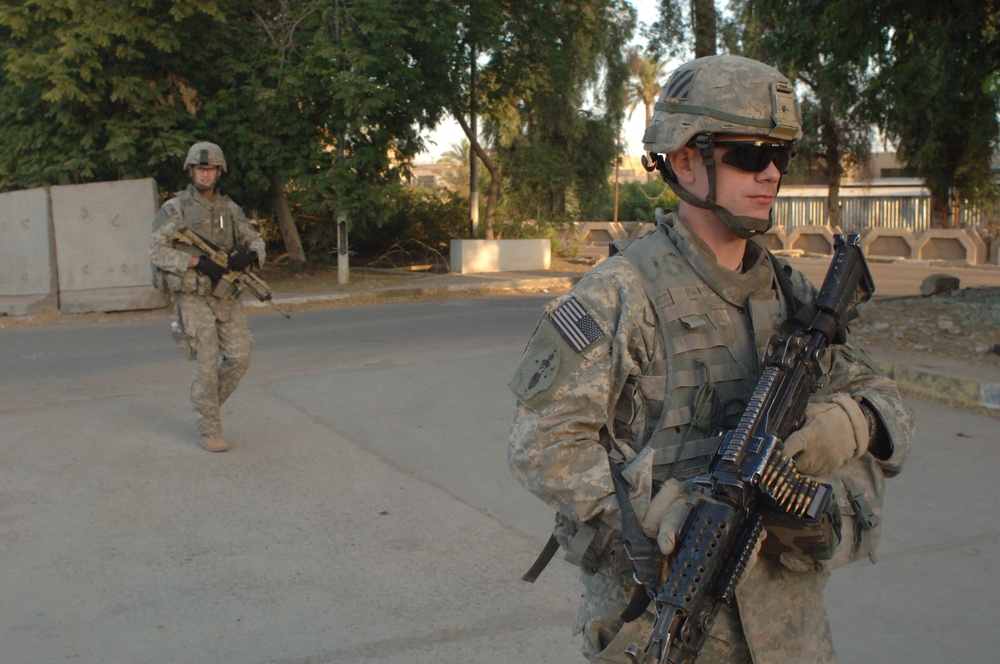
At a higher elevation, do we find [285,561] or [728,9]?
[728,9]

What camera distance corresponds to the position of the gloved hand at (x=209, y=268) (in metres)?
6.43

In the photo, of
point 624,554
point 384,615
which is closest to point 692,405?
point 624,554

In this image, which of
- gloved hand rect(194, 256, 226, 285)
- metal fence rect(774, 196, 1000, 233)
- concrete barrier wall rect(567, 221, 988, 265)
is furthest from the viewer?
metal fence rect(774, 196, 1000, 233)

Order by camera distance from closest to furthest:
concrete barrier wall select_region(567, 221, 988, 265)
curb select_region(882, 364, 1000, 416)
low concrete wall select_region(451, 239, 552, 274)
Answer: curb select_region(882, 364, 1000, 416), low concrete wall select_region(451, 239, 552, 274), concrete barrier wall select_region(567, 221, 988, 265)

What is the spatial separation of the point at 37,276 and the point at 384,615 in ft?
40.3

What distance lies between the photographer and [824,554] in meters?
1.97

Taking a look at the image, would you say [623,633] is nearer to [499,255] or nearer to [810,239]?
[499,255]

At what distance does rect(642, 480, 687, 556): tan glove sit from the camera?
1.80 metres

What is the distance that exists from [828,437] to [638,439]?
1.20 ft

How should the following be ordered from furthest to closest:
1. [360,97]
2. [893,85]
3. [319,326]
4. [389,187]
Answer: [389,187] → [360,97] → [319,326] → [893,85]

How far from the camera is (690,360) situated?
6.73ft

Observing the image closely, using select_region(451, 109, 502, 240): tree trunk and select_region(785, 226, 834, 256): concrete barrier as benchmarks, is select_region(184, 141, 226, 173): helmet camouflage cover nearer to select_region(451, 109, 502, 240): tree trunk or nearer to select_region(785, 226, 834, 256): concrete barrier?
select_region(451, 109, 502, 240): tree trunk

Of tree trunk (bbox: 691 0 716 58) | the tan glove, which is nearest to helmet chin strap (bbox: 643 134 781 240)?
the tan glove

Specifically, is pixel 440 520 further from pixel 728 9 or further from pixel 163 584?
pixel 728 9
